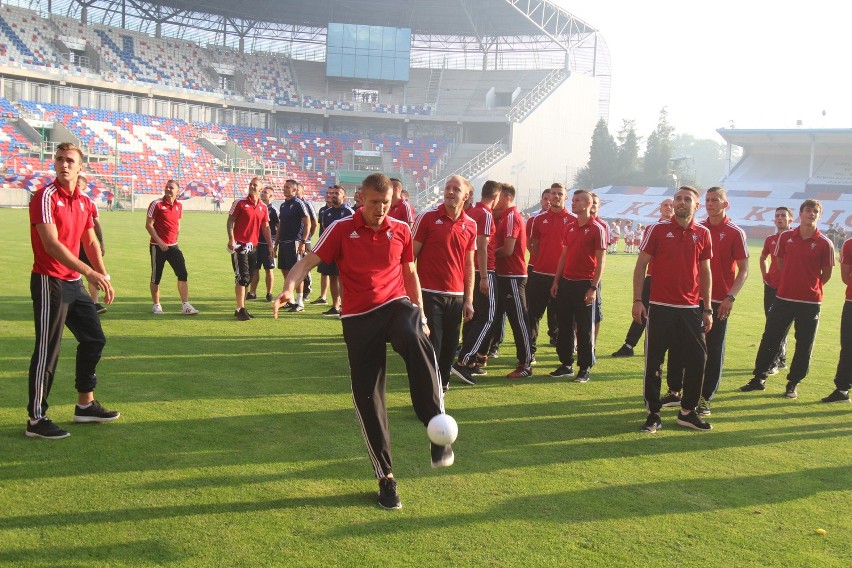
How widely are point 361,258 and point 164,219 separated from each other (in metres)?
7.66

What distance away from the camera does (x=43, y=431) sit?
581 centimetres

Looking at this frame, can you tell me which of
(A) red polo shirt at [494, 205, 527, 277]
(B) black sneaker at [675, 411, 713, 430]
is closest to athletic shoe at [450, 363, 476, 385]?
(A) red polo shirt at [494, 205, 527, 277]

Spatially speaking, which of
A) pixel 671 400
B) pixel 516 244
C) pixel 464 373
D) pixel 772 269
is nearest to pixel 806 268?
pixel 772 269

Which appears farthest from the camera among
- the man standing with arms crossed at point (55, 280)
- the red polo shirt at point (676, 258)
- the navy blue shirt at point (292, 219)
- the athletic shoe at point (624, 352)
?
the navy blue shirt at point (292, 219)

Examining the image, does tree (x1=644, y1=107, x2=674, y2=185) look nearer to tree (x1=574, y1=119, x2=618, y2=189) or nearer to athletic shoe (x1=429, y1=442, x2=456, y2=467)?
tree (x1=574, y1=119, x2=618, y2=189)

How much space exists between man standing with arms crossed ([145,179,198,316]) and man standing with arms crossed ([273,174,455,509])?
7410mm

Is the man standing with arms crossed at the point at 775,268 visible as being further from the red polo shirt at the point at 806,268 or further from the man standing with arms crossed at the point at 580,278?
the man standing with arms crossed at the point at 580,278

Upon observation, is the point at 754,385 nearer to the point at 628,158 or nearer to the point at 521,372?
the point at 521,372

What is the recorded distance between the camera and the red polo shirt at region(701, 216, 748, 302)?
767cm

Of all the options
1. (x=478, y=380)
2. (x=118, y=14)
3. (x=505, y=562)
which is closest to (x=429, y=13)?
(x=118, y=14)

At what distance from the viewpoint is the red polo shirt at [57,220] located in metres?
5.74

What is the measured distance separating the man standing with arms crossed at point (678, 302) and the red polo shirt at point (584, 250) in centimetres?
176

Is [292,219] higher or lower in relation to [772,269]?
higher

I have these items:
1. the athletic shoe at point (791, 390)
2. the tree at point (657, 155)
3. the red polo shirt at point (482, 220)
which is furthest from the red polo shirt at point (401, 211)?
the tree at point (657, 155)
